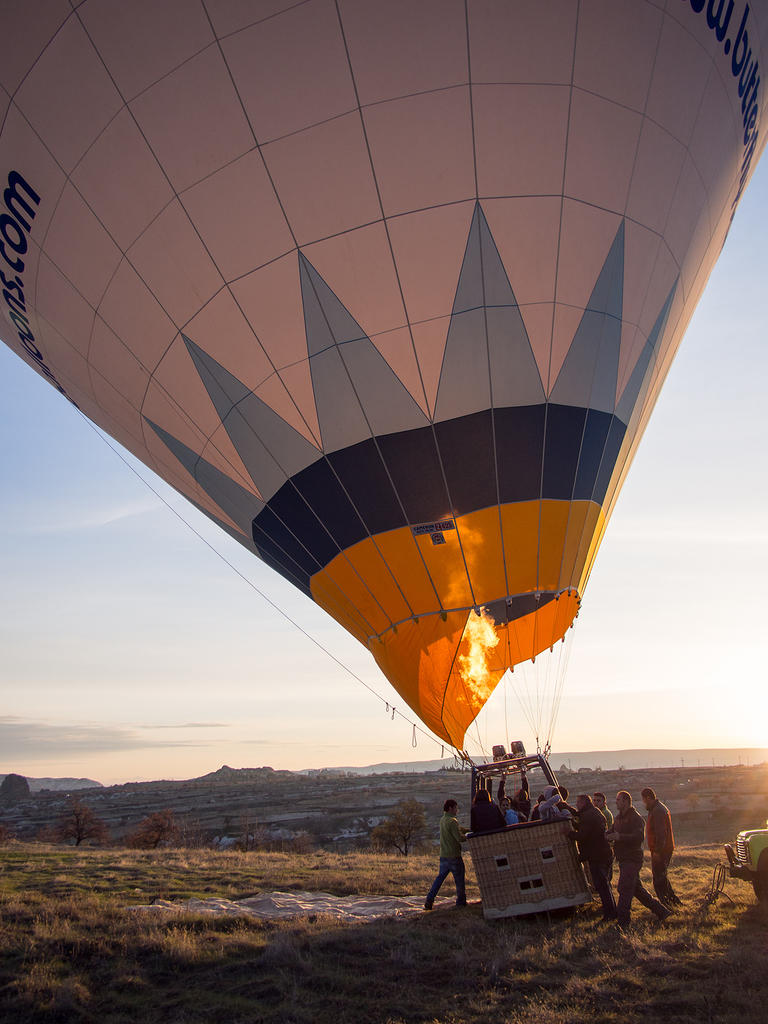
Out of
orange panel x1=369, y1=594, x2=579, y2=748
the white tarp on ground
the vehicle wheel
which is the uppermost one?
orange panel x1=369, y1=594, x2=579, y2=748

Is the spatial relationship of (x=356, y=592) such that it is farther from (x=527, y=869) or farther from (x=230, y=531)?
(x=527, y=869)

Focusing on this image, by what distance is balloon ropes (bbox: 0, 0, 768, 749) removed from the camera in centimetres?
733

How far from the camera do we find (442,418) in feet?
28.8

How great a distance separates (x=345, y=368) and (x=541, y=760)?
5754mm

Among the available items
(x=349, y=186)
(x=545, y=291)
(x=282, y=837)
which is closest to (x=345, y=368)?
(x=349, y=186)

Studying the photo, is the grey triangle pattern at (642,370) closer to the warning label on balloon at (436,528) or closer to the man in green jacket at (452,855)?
the warning label on balloon at (436,528)

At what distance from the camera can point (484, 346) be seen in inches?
336

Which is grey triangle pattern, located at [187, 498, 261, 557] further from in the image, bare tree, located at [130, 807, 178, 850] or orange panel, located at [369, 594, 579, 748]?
bare tree, located at [130, 807, 178, 850]

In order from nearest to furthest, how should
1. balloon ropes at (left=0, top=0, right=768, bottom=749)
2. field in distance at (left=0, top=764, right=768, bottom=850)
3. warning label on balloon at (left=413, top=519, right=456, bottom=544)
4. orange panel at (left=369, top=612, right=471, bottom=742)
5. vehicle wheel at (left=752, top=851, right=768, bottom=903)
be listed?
1. vehicle wheel at (left=752, top=851, right=768, bottom=903)
2. balloon ropes at (left=0, top=0, right=768, bottom=749)
3. warning label on balloon at (left=413, top=519, right=456, bottom=544)
4. orange panel at (left=369, top=612, right=471, bottom=742)
5. field in distance at (left=0, top=764, right=768, bottom=850)

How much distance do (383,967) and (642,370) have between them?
842 cm

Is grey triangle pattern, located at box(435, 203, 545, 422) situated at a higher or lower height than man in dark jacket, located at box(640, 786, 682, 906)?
higher

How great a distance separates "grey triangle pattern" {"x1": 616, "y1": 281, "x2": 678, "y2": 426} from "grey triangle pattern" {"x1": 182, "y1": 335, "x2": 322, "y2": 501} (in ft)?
15.0

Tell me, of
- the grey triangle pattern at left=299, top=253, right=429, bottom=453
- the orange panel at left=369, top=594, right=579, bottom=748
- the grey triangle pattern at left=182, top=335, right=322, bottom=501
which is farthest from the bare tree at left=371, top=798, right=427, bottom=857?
the grey triangle pattern at left=299, top=253, right=429, bottom=453

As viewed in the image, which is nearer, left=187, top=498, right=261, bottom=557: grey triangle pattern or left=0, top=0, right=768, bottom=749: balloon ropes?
left=0, top=0, right=768, bottom=749: balloon ropes
